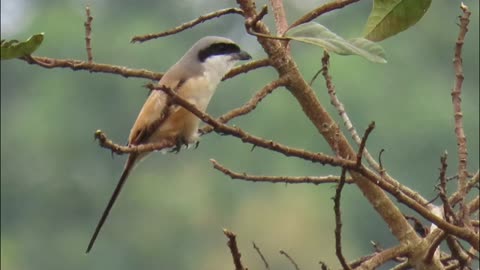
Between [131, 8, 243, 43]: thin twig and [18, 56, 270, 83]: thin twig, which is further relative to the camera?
[131, 8, 243, 43]: thin twig

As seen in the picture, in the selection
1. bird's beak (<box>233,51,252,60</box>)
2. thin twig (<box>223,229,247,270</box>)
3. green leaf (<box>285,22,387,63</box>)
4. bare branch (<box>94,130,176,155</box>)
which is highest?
bird's beak (<box>233,51,252,60</box>)

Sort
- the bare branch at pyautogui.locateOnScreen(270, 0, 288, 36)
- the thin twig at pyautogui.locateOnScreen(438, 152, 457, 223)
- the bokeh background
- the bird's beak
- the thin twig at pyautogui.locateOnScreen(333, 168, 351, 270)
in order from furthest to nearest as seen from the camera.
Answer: the bokeh background < the bird's beak < the bare branch at pyautogui.locateOnScreen(270, 0, 288, 36) < the thin twig at pyautogui.locateOnScreen(438, 152, 457, 223) < the thin twig at pyautogui.locateOnScreen(333, 168, 351, 270)

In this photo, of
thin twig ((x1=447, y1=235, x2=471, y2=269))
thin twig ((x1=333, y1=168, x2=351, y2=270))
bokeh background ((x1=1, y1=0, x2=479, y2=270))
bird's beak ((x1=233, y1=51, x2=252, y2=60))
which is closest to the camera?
thin twig ((x1=333, y1=168, x2=351, y2=270))

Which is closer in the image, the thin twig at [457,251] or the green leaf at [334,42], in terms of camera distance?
the green leaf at [334,42]

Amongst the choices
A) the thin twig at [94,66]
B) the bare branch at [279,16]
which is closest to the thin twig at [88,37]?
the thin twig at [94,66]

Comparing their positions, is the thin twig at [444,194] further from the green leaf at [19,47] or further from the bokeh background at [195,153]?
the bokeh background at [195,153]

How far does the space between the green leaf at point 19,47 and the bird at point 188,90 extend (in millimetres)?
728

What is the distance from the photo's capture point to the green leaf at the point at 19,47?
156 centimetres

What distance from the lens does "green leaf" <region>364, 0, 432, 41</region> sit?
5.82 feet

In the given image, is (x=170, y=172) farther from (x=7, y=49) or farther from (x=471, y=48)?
(x=7, y=49)

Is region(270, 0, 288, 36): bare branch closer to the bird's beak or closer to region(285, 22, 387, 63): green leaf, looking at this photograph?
region(285, 22, 387, 63): green leaf

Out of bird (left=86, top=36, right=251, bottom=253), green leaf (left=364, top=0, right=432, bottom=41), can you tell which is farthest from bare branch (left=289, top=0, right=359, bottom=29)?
bird (left=86, top=36, right=251, bottom=253)

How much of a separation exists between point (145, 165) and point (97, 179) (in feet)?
3.31

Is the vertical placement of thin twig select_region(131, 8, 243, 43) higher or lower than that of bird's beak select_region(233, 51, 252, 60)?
lower
